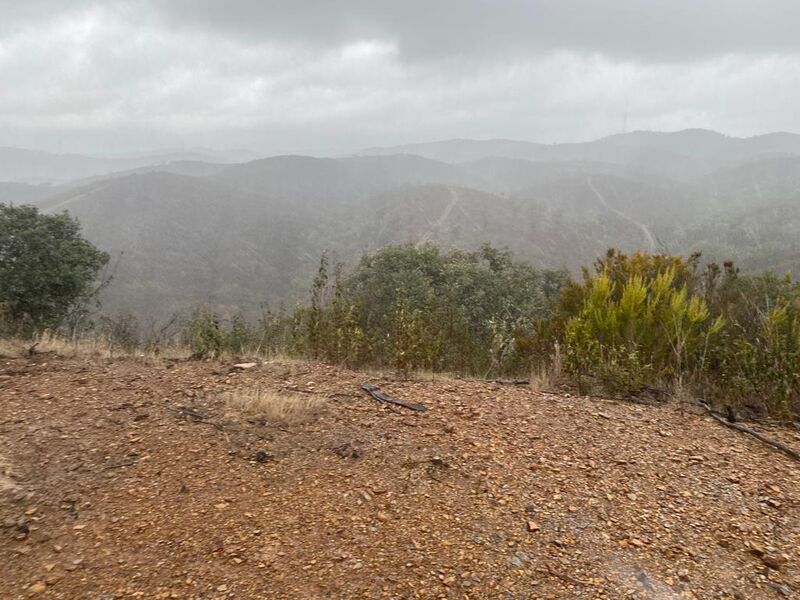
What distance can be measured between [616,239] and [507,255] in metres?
84.7

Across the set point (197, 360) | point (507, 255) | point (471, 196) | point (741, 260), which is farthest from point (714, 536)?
point (471, 196)

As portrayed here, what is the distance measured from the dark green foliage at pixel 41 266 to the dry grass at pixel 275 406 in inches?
378

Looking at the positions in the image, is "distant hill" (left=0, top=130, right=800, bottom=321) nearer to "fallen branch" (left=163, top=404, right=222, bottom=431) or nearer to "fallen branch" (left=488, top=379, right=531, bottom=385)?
"fallen branch" (left=163, top=404, right=222, bottom=431)

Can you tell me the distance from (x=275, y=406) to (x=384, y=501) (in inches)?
51.0

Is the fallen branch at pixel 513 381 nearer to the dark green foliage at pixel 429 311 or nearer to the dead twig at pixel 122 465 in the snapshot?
the dark green foliage at pixel 429 311

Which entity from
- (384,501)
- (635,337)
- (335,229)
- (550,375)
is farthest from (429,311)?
(335,229)

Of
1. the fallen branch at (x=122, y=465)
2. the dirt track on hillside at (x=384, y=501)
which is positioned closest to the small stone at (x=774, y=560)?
Answer: the dirt track on hillside at (x=384, y=501)

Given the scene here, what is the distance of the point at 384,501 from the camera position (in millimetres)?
2775

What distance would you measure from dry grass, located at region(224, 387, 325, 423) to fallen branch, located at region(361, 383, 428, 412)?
1.57ft

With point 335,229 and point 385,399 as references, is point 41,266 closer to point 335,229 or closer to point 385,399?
point 385,399

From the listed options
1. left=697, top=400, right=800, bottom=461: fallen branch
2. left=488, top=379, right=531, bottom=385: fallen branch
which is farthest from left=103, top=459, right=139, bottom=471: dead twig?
left=697, top=400, right=800, bottom=461: fallen branch

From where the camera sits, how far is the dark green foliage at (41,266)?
1123 centimetres

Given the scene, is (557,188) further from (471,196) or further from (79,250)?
(79,250)

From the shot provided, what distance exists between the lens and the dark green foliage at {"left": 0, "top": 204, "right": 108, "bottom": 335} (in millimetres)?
11234
